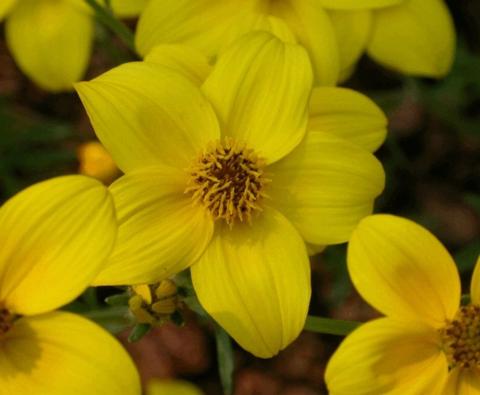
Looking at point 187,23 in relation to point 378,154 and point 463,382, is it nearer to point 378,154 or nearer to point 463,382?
point 463,382

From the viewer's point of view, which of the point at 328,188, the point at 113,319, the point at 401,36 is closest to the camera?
the point at 328,188

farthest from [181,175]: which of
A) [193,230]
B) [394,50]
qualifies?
[394,50]

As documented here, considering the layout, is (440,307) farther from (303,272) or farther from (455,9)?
(455,9)

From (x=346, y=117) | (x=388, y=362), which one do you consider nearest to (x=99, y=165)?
(x=346, y=117)

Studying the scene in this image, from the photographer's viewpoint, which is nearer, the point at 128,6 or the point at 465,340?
the point at 465,340

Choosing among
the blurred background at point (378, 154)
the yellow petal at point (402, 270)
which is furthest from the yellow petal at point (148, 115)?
the blurred background at point (378, 154)

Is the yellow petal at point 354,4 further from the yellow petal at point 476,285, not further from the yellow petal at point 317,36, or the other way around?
the yellow petal at point 476,285
